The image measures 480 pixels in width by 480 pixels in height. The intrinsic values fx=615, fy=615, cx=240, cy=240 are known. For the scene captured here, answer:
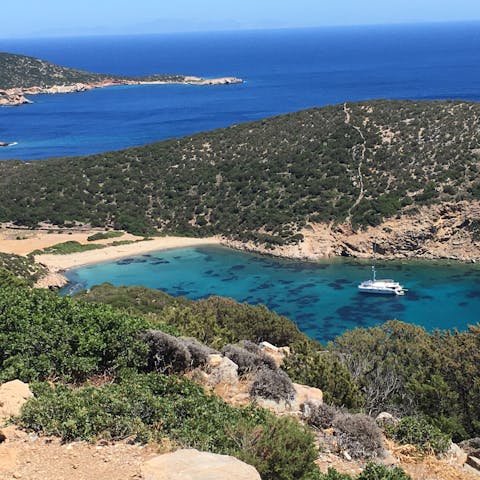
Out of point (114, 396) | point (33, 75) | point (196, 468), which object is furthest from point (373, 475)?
point (33, 75)

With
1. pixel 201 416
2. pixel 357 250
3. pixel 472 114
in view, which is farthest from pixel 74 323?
pixel 472 114

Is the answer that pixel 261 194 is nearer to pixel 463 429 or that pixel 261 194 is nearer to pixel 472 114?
pixel 472 114

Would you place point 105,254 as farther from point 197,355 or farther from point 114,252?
point 197,355

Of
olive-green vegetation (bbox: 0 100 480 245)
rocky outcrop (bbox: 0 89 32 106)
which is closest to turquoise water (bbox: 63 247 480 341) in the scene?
olive-green vegetation (bbox: 0 100 480 245)

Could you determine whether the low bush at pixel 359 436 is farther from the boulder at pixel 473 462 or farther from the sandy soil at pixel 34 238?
the sandy soil at pixel 34 238

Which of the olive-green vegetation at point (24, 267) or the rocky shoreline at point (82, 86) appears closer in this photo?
the olive-green vegetation at point (24, 267)

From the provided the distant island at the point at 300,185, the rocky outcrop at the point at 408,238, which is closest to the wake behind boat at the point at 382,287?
the rocky outcrop at the point at 408,238

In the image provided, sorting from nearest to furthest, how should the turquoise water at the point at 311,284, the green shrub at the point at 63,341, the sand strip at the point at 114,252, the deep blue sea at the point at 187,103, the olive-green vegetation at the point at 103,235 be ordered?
the green shrub at the point at 63,341, the turquoise water at the point at 311,284, the sand strip at the point at 114,252, the olive-green vegetation at the point at 103,235, the deep blue sea at the point at 187,103
